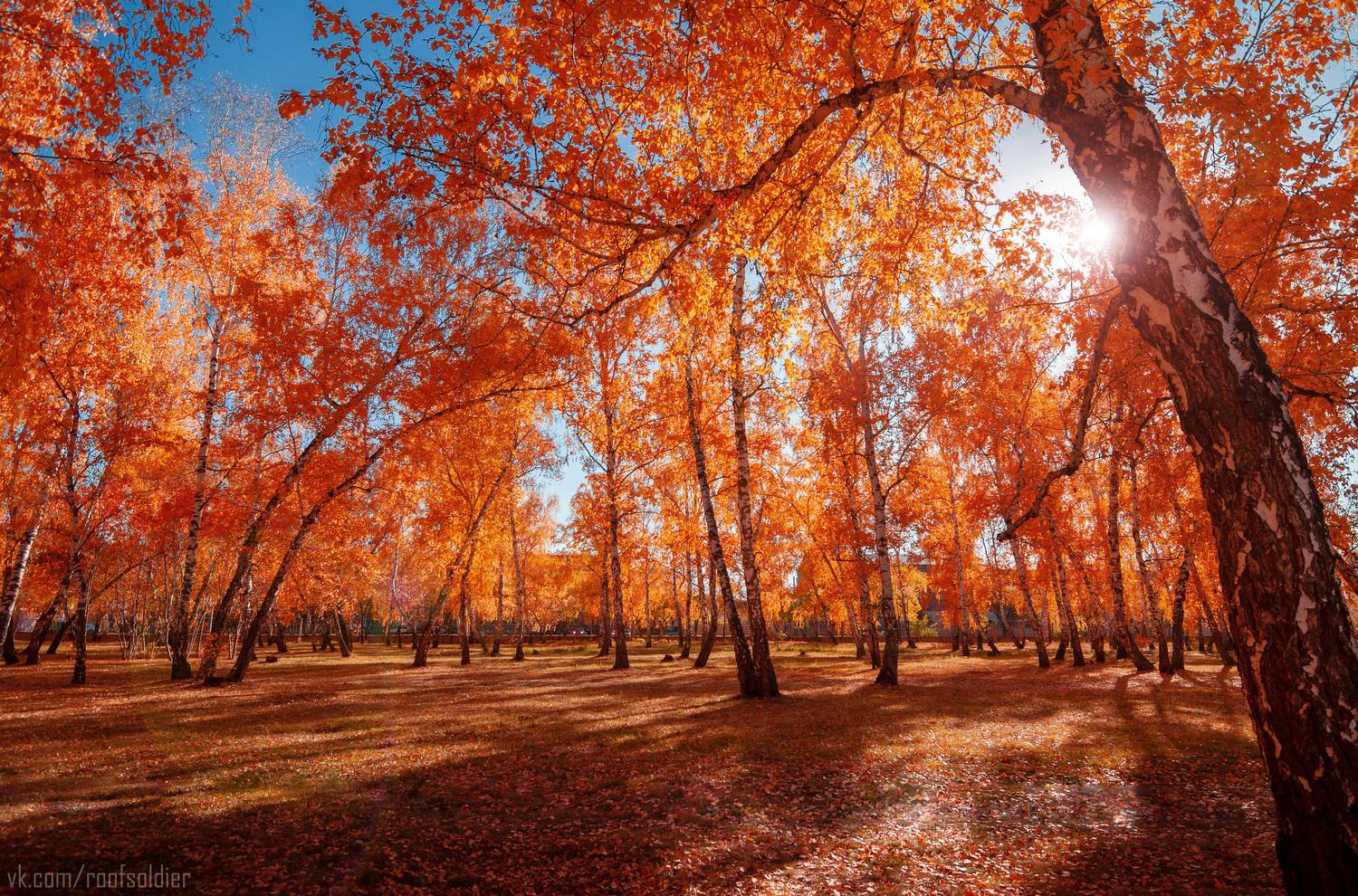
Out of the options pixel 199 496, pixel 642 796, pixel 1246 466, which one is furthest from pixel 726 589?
pixel 199 496

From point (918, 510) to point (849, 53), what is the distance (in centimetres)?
2294

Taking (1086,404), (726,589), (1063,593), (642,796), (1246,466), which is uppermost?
(1086,404)

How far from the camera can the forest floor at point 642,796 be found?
451 cm

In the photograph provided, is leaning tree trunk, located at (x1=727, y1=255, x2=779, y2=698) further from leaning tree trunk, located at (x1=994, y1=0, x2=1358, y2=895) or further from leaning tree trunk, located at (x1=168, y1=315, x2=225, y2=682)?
leaning tree trunk, located at (x1=168, y1=315, x2=225, y2=682)

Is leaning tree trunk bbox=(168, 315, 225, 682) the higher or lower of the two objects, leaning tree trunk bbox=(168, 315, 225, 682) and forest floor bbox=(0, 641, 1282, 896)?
the higher

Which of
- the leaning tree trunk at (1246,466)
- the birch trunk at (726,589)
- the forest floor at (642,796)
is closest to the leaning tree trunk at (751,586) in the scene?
the birch trunk at (726,589)

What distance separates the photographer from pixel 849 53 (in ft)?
16.0

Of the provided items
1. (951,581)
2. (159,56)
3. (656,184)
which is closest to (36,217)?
(159,56)

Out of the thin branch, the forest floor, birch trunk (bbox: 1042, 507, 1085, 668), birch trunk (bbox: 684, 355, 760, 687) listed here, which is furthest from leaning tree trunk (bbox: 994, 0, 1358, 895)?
birch trunk (bbox: 1042, 507, 1085, 668)

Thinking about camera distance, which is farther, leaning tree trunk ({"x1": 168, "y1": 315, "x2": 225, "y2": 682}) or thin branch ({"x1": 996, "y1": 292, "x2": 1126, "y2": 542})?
leaning tree trunk ({"x1": 168, "y1": 315, "x2": 225, "y2": 682})

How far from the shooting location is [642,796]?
254 inches

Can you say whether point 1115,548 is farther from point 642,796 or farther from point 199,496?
point 199,496

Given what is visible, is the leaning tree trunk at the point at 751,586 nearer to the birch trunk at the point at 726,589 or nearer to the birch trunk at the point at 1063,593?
the birch trunk at the point at 726,589

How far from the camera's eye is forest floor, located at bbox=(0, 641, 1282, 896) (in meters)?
4.51
